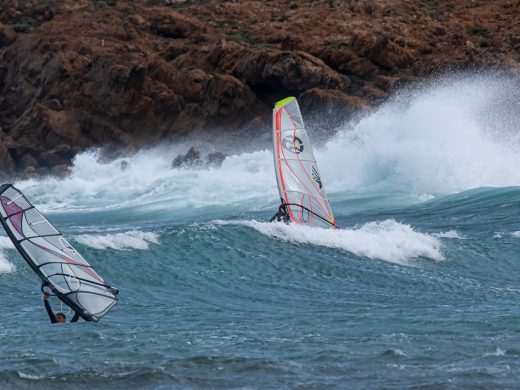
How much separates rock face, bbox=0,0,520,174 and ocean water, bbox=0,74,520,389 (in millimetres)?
6137

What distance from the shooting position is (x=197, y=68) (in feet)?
137

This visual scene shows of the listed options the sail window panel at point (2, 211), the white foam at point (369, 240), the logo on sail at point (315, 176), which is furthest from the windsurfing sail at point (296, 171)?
the sail window panel at point (2, 211)

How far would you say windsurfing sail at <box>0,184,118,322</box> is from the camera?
12.2 m

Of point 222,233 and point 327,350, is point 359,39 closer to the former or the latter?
point 222,233

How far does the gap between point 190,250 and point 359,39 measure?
25.0 meters

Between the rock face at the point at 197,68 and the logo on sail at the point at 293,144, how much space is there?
1680 centimetres

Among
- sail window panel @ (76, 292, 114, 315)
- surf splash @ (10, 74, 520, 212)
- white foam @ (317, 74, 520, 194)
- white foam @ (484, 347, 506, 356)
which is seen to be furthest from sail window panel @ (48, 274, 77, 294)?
white foam @ (317, 74, 520, 194)

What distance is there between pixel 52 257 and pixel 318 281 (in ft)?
17.0

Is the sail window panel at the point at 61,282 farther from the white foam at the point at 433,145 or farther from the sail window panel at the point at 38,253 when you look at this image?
the white foam at the point at 433,145

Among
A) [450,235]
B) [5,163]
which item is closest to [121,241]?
[450,235]

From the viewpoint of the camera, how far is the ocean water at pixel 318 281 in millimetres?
11062

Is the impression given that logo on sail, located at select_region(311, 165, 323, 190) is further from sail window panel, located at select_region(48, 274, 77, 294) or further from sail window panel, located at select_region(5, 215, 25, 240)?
sail window panel, located at select_region(5, 215, 25, 240)

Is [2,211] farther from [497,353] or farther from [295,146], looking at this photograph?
[295,146]

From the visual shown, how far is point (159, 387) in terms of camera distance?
10.4m
